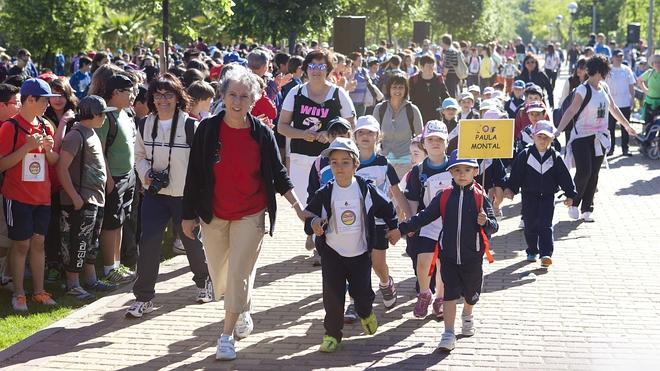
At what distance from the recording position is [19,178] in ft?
28.0

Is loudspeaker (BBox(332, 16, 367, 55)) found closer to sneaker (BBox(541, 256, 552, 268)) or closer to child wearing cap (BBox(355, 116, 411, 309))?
sneaker (BBox(541, 256, 552, 268))

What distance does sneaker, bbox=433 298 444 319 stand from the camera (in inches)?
328

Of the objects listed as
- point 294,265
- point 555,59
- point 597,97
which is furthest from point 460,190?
point 555,59

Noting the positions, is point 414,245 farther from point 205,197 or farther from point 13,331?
point 13,331

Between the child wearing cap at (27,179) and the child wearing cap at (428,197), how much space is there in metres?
3.09

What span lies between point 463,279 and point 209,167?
2083mm

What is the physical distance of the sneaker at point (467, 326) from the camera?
779cm

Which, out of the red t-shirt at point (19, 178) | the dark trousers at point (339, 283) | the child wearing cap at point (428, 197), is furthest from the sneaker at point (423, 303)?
the red t-shirt at point (19, 178)

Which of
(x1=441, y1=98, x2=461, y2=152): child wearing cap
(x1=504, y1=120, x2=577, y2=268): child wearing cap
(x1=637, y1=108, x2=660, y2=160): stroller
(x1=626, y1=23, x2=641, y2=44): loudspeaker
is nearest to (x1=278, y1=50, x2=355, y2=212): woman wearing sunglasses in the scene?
(x1=504, y1=120, x2=577, y2=268): child wearing cap

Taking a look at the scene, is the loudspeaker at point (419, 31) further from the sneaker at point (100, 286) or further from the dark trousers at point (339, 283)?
the dark trousers at point (339, 283)

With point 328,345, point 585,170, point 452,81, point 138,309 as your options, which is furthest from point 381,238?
point 452,81

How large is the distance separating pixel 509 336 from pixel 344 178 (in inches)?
70.7

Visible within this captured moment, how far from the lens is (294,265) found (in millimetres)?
10422

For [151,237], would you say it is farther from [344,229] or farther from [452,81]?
[452,81]
